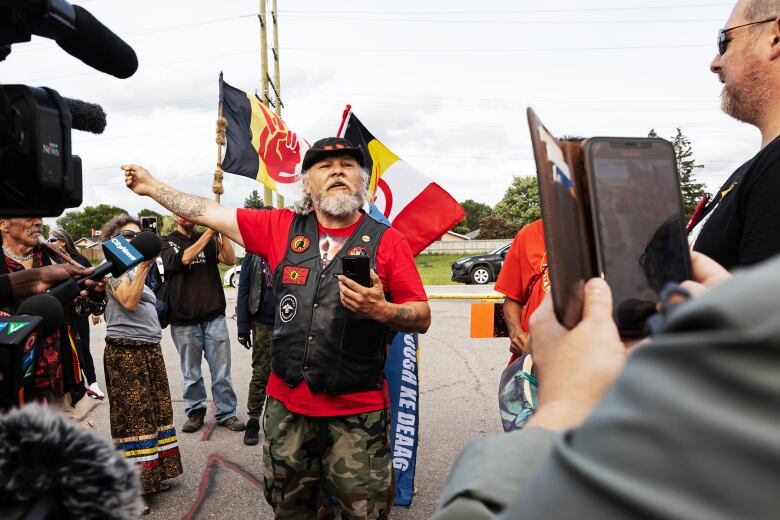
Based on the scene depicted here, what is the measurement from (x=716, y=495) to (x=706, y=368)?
0.09 metres

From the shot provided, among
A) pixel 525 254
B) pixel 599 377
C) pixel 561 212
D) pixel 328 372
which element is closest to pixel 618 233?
pixel 561 212

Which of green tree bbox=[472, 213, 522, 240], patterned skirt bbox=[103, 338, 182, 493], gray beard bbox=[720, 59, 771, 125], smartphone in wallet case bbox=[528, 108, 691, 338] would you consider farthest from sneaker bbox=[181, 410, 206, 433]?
green tree bbox=[472, 213, 522, 240]

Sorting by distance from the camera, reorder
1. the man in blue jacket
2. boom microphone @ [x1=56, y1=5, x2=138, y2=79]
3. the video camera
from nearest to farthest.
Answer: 1. the video camera
2. boom microphone @ [x1=56, y1=5, x2=138, y2=79]
3. the man in blue jacket

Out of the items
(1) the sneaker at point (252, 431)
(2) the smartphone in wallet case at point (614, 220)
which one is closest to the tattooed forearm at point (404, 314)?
(2) the smartphone in wallet case at point (614, 220)

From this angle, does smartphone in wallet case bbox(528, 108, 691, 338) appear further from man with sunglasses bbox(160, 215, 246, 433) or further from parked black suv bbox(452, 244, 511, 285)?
parked black suv bbox(452, 244, 511, 285)

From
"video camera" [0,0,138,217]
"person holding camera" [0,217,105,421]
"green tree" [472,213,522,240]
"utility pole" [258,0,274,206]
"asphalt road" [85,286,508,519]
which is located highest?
"utility pole" [258,0,274,206]

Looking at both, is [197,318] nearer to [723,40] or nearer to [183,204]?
[183,204]

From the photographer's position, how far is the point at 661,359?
0.43 metres

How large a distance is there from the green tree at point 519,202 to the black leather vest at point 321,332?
71509 mm

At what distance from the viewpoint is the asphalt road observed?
3.91 meters

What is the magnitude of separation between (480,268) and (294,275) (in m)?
17.6

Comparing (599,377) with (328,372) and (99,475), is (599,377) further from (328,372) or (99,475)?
(328,372)

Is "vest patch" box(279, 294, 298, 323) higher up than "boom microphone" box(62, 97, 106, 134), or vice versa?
"boom microphone" box(62, 97, 106, 134)

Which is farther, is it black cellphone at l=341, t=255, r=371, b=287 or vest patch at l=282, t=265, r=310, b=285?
vest patch at l=282, t=265, r=310, b=285
